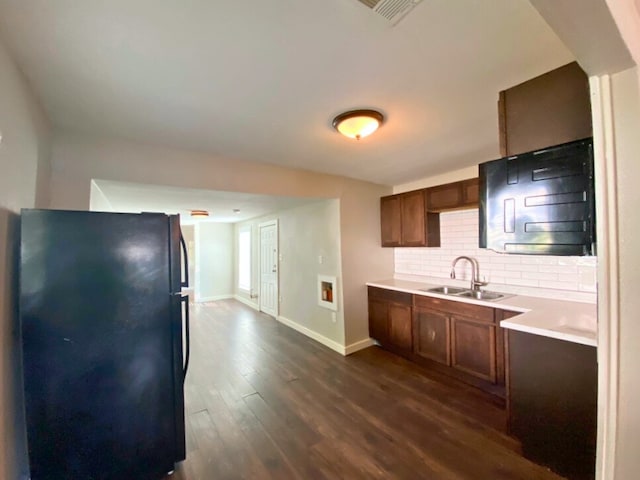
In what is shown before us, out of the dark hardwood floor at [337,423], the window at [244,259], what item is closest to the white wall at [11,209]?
the dark hardwood floor at [337,423]

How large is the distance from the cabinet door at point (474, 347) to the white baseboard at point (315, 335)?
142 cm

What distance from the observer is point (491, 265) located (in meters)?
3.14

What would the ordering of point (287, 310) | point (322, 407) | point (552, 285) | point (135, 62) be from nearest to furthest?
1. point (135, 62)
2. point (322, 407)
3. point (552, 285)
4. point (287, 310)

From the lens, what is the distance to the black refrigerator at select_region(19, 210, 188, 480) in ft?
4.76

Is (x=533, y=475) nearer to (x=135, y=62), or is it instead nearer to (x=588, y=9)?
(x=588, y=9)

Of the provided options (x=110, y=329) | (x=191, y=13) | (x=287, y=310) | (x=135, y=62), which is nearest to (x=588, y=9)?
(x=191, y=13)

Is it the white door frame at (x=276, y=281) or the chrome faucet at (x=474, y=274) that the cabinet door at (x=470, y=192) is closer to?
the chrome faucet at (x=474, y=274)

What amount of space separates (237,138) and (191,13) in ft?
4.04

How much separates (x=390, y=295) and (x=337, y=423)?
174cm

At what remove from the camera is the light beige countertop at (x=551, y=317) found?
167 centimetres

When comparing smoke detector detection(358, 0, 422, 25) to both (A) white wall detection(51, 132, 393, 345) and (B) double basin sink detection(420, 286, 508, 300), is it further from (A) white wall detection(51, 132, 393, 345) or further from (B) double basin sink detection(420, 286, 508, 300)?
(B) double basin sink detection(420, 286, 508, 300)

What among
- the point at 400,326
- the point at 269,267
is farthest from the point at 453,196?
the point at 269,267

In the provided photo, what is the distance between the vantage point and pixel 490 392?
2.61m

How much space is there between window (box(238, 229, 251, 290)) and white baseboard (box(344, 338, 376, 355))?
3690 mm
